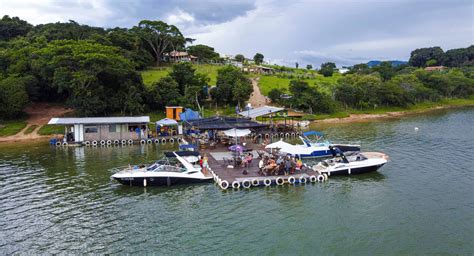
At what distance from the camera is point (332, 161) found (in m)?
34.6

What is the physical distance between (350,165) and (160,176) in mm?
16523

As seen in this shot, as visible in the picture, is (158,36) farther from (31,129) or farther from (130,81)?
(31,129)

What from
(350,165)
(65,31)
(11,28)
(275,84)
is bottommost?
(350,165)

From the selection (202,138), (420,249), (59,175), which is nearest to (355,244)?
(420,249)

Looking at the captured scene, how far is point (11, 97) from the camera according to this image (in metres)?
61.6

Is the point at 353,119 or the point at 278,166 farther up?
the point at 353,119

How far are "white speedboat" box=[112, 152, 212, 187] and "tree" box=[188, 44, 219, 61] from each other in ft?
313

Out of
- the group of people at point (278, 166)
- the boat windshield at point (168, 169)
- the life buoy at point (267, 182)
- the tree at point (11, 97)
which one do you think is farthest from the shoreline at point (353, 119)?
the life buoy at point (267, 182)

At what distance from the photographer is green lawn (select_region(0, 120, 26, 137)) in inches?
2286

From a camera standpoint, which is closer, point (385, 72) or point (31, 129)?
point (31, 129)

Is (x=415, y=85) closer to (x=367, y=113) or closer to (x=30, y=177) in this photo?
(x=367, y=113)

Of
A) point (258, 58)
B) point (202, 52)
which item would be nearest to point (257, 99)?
point (202, 52)

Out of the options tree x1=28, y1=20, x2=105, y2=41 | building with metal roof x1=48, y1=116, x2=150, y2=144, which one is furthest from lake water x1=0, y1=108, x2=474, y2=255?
tree x1=28, y1=20, x2=105, y2=41

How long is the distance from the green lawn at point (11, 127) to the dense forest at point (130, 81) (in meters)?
1.73
